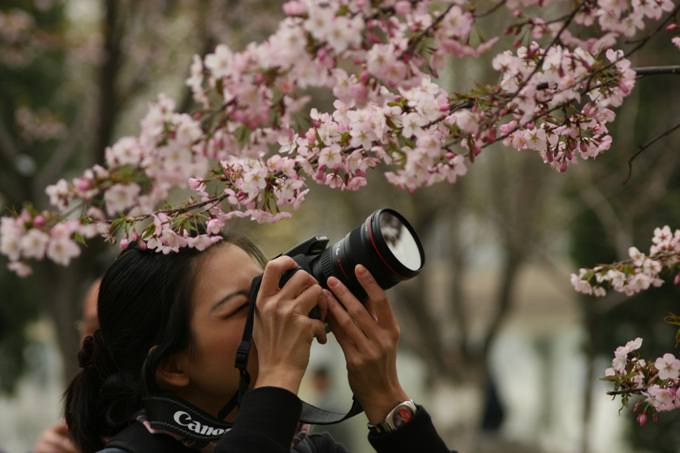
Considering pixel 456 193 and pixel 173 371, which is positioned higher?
pixel 456 193

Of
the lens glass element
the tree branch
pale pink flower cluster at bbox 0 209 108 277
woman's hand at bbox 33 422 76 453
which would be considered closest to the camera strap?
the lens glass element

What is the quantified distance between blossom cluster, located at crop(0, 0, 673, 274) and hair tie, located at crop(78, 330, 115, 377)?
461 millimetres

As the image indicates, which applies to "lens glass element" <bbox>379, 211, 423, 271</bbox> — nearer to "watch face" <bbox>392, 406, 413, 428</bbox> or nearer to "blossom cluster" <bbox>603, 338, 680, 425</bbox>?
"watch face" <bbox>392, 406, 413, 428</bbox>

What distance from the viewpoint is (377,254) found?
63.0 inches

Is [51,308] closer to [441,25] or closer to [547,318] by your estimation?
[441,25]

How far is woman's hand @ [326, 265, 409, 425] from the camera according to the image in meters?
1.63

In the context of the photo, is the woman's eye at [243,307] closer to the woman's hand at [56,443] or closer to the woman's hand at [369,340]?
the woman's hand at [369,340]

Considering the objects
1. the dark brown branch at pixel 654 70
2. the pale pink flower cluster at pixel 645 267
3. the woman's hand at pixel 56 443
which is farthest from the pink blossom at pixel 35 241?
the woman's hand at pixel 56 443

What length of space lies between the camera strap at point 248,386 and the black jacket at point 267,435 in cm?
8

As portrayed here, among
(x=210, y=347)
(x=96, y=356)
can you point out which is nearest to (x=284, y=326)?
(x=210, y=347)

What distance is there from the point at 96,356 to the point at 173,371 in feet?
0.84

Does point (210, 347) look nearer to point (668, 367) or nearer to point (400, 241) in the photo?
point (400, 241)

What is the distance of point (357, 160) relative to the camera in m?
1.47

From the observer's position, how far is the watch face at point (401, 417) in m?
1.68
